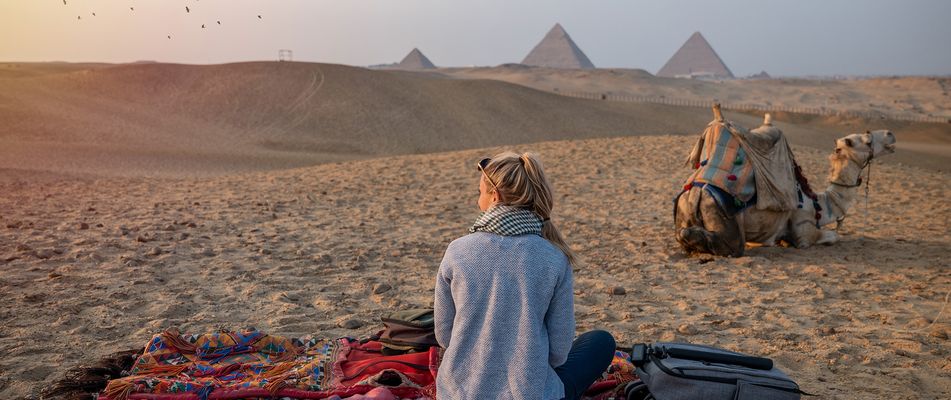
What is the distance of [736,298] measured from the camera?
22.4 feet

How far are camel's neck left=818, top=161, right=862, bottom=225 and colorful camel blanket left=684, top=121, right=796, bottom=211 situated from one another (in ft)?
3.04

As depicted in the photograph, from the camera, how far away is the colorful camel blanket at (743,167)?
8227 millimetres

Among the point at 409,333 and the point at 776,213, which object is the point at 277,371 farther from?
the point at 776,213

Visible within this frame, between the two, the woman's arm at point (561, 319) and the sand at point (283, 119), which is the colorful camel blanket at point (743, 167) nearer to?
the woman's arm at point (561, 319)

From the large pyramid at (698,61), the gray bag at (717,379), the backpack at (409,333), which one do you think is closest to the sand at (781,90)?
the large pyramid at (698,61)

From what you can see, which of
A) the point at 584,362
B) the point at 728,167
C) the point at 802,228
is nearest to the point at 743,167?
the point at 728,167

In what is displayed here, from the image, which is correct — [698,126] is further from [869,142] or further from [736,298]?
[736,298]

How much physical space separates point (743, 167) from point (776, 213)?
2.30 feet

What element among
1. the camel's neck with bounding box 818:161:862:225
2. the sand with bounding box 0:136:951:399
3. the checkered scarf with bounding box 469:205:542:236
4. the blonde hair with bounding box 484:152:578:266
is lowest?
the sand with bounding box 0:136:951:399

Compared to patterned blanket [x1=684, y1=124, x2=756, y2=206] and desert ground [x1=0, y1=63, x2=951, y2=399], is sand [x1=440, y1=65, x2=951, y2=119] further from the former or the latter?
patterned blanket [x1=684, y1=124, x2=756, y2=206]

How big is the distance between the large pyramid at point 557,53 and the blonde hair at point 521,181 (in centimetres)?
16765

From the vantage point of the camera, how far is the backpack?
4352 mm

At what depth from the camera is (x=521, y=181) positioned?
3.35 meters

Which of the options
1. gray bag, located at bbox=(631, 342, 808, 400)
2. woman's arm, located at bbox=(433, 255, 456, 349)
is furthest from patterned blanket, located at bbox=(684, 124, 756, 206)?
woman's arm, located at bbox=(433, 255, 456, 349)
